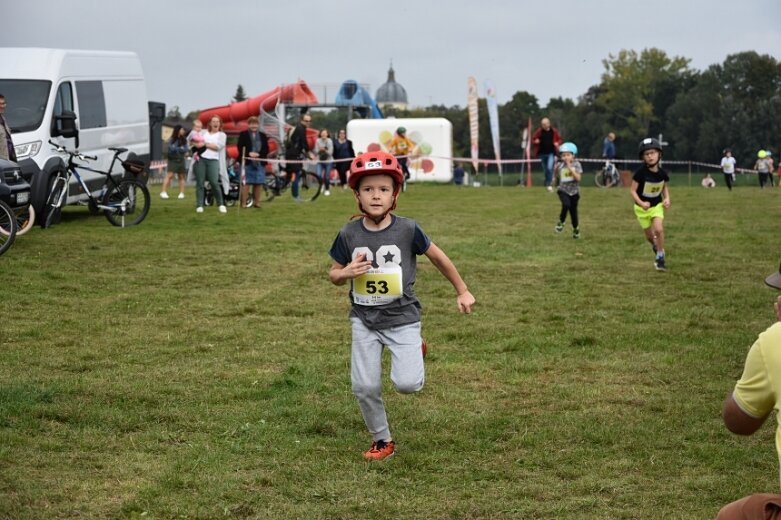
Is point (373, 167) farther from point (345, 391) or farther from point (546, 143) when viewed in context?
point (546, 143)

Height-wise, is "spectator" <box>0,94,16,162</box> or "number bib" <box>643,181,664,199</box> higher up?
"spectator" <box>0,94,16,162</box>

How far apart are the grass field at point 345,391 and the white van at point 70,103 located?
264cm

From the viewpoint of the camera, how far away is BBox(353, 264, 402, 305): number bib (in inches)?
247

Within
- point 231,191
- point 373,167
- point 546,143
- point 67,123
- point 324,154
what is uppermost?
point 67,123

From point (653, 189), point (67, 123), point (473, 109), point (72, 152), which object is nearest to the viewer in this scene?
point (653, 189)

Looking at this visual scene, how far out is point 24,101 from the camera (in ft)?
62.1

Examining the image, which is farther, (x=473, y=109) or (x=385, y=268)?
(x=473, y=109)

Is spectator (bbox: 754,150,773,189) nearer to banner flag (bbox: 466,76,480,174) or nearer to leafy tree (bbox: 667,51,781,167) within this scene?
banner flag (bbox: 466,76,480,174)

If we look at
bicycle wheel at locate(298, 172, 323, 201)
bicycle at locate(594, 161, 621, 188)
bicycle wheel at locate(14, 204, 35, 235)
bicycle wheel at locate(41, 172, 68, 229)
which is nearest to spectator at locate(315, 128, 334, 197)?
bicycle wheel at locate(298, 172, 323, 201)

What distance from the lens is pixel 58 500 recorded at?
5.52m

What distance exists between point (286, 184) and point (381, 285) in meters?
22.6

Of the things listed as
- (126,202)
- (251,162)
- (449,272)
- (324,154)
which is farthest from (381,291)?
(324,154)

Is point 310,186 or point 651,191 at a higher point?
point 651,191

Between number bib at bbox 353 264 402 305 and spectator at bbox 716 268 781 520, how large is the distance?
108 inches
